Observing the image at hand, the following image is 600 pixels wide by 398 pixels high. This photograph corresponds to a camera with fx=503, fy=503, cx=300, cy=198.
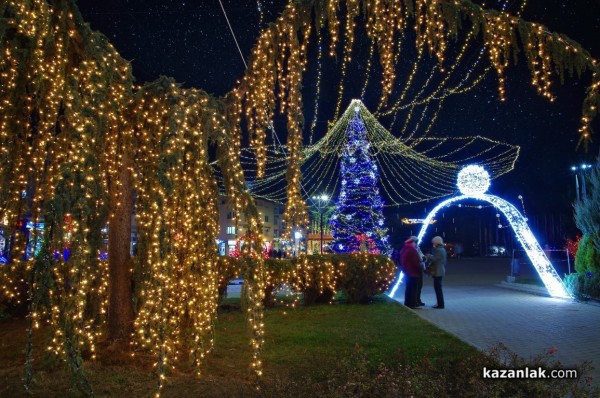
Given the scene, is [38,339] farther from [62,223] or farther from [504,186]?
[504,186]

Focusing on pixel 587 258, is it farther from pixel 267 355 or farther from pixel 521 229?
pixel 267 355

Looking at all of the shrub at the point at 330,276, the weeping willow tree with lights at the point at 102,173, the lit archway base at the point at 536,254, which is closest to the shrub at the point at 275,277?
the shrub at the point at 330,276

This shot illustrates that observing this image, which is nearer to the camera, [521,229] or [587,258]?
[587,258]

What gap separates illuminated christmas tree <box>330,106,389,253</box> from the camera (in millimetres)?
24422

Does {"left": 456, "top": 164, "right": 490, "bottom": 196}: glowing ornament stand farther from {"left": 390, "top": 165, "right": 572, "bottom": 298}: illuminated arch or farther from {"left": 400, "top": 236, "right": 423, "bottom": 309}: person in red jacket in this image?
{"left": 400, "top": 236, "right": 423, "bottom": 309}: person in red jacket

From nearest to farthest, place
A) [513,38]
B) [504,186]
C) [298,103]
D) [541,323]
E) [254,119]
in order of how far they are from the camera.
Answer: [513,38]
[298,103]
[254,119]
[541,323]
[504,186]

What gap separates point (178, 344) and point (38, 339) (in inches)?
120

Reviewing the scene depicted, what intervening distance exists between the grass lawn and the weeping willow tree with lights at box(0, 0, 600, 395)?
0.35 m

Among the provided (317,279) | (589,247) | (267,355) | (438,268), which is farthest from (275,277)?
(589,247)

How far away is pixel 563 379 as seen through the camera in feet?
16.3

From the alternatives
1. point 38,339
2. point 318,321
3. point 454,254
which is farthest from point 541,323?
point 454,254

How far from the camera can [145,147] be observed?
18.8ft

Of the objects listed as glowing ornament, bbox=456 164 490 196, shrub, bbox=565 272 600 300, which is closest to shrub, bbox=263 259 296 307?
glowing ornament, bbox=456 164 490 196

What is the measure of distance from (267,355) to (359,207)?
60.3 feet
